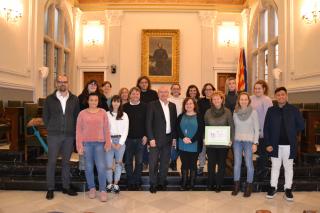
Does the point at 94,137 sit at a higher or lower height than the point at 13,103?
lower

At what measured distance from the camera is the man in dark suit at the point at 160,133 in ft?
15.4

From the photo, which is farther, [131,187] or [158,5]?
[158,5]

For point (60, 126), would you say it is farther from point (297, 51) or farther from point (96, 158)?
point (297, 51)

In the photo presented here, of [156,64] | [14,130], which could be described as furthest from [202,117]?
[156,64]

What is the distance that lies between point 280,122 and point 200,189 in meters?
1.56

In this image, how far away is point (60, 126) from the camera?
4.48 metres

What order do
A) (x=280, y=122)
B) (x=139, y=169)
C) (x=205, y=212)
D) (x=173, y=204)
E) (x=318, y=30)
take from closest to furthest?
(x=205, y=212), (x=173, y=204), (x=280, y=122), (x=139, y=169), (x=318, y=30)

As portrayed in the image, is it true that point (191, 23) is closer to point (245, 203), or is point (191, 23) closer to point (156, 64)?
point (156, 64)

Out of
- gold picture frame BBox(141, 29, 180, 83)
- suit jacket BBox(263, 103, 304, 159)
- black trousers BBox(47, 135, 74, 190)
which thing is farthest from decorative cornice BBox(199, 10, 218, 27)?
black trousers BBox(47, 135, 74, 190)

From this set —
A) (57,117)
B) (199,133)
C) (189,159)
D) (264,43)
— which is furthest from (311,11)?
(57,117)

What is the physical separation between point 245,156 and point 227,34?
7.75m

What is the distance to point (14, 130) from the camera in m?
5.77

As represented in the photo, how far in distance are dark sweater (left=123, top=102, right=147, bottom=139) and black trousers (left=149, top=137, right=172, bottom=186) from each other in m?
0.29

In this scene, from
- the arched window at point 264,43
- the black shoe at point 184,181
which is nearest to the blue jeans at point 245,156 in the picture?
the black shoe at point 184,181
